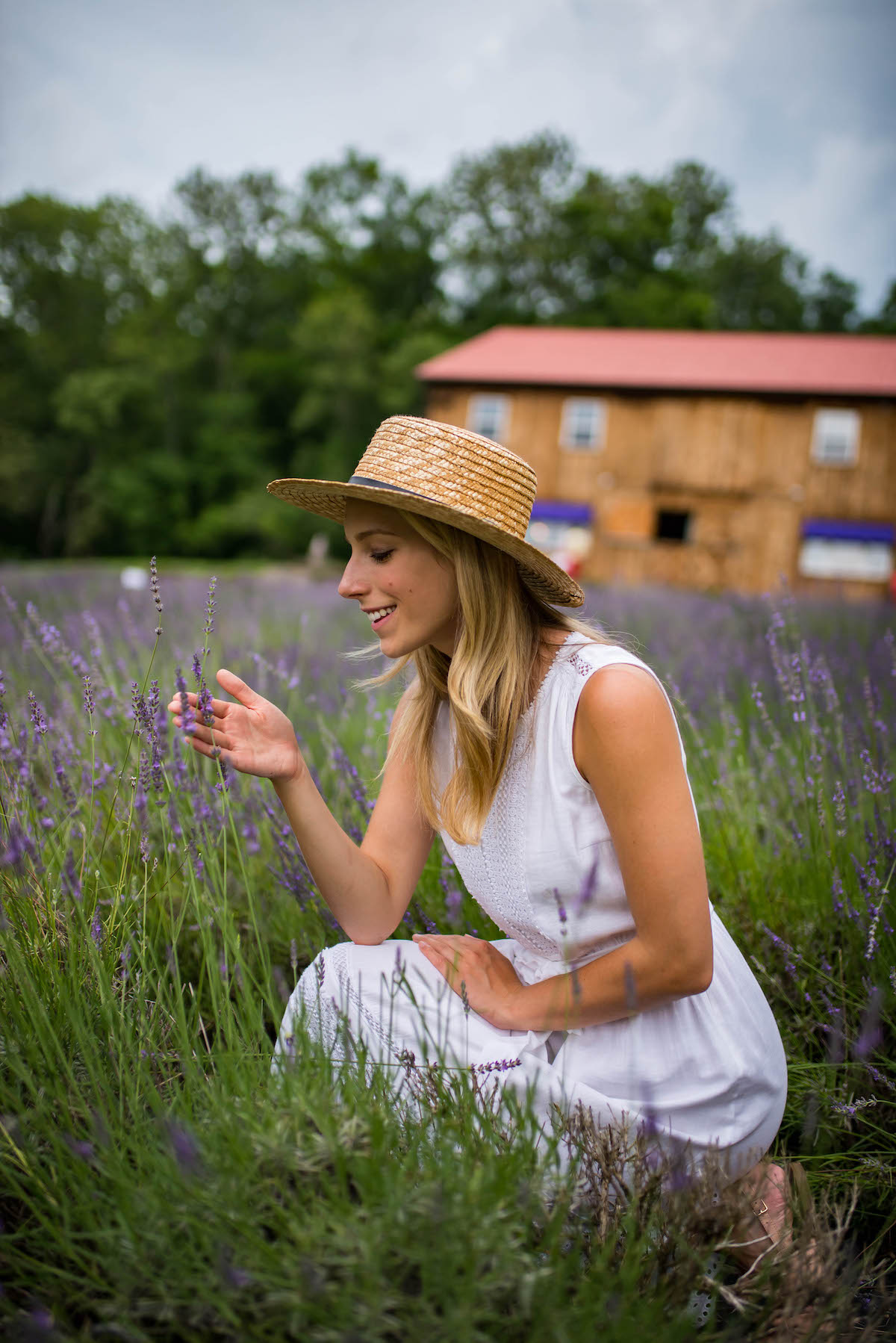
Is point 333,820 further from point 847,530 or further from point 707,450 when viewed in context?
point 707,450

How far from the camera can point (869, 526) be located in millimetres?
21359

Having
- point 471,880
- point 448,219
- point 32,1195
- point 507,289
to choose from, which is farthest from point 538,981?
point 448,219

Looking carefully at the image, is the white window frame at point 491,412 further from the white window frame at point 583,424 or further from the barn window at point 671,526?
the barn window at point 671,526

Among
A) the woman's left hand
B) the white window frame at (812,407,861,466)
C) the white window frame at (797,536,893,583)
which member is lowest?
the woman's left hand

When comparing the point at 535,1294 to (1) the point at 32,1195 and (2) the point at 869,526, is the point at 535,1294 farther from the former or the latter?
(2) the point at 869,526

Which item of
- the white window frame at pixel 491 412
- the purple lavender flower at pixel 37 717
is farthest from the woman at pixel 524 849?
the white window frame at pixel 491 412

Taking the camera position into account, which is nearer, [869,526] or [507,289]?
[869,526]

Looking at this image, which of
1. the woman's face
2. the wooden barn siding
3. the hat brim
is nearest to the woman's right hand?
the woman's face

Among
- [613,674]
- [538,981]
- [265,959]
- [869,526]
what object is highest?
[869,526]

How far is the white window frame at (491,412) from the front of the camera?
23.0m

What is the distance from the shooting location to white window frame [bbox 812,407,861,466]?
21.6m

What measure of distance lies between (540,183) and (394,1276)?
4680 cm

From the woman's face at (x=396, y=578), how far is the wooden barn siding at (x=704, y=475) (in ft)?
66.7

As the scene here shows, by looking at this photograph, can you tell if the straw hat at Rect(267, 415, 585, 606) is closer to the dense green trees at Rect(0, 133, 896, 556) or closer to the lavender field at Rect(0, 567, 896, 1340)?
the lavender field at Rect(0, 567, 896, 1340)
